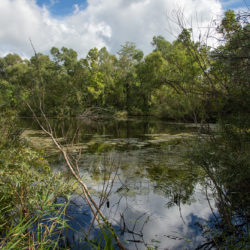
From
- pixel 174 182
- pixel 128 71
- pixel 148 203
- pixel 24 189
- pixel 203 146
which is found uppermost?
pixel 128 71

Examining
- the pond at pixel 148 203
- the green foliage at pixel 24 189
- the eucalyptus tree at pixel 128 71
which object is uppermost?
the eucalyptus tree at pixel 128 71

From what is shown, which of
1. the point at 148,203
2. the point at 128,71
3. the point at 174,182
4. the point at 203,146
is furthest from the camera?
the point at 128,71

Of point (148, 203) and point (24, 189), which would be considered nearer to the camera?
point (24, 189)

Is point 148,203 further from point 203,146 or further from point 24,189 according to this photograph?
point 24,189

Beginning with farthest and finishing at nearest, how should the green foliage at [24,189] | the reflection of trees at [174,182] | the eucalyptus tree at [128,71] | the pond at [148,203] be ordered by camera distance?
the eucalyptus tree at [128,71], the reflection of trees at [174,182], the pond at [148,203], the green foliage at [24,189]

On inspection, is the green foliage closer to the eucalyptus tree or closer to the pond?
the pond

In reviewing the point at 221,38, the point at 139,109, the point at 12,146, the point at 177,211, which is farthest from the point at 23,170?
the point at 139,109

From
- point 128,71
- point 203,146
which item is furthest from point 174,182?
point 128,71

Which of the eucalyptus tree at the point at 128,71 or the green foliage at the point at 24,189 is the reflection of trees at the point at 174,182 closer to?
the green foliage at the point at 24,189

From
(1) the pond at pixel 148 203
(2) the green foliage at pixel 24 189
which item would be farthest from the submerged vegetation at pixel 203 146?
(1) the pond at pixel 148 203

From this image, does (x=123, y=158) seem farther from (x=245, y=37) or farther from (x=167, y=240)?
(x=245, y=37)

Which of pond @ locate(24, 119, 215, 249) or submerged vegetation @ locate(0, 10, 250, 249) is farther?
pond @ locate(24, 119, 215, 249)

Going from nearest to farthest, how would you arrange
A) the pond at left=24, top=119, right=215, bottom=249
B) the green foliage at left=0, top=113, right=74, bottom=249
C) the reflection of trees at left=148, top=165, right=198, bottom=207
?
the green foliage at left=0, top=113, right=74, bottom=249, the pond at left=24, top=119, right=215, bottom=249, the reflection of trees at left=148, top=165, right=198, bottom=207

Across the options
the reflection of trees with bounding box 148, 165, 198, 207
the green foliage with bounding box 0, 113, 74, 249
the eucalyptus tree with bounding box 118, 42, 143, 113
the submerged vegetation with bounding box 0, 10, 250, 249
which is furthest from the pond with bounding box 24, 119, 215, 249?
the eucalyptus tree with bounding box 118, 42, 143, 113
